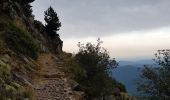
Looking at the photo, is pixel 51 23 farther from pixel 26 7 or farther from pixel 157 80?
pixel 157 80

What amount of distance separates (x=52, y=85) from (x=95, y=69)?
10434 millimetres

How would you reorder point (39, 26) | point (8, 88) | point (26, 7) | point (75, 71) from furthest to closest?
Result: point (39, 26), point (26, 7), point (75, 71), point (8, 88)

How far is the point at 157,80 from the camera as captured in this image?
99.0 feet

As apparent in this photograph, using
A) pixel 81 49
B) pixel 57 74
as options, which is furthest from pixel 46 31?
pixel 57 74

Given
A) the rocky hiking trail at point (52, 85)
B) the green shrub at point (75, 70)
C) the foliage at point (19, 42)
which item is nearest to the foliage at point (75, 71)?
the green shrub at point (75, 70)

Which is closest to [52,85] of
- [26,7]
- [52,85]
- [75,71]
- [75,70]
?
[52,85]

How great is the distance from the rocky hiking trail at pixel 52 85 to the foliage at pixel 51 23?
24178 millimetres

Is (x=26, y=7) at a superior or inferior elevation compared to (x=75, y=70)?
superior

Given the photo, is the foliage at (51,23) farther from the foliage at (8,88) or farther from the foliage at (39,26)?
the foliage at (8,88)

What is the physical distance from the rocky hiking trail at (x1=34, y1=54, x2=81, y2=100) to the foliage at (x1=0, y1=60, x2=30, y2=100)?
226 cm

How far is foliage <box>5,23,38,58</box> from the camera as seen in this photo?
4231cm

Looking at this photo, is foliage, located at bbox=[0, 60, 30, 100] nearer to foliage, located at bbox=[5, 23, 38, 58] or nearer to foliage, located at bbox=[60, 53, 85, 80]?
foliage, located at bbox=[5, 23, 38, 58]

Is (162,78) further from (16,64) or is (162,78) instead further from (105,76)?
(105,76)

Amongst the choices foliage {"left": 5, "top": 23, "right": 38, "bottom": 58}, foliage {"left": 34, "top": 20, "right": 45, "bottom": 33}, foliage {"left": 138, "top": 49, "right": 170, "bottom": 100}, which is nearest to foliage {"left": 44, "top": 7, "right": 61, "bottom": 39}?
foliage {"left": 34, "top": 20, "right": 45, "bottom": 33}
